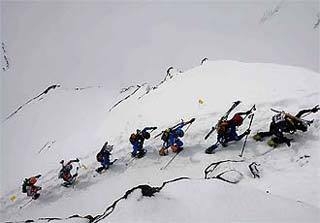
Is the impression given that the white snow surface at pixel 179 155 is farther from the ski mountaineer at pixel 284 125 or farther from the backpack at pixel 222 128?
the backpack at pixel 222 128

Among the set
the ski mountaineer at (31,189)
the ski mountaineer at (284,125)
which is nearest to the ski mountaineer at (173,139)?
the ski mountaineer at (284,125)

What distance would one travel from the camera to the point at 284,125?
7637mm

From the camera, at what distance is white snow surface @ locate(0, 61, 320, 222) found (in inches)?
223

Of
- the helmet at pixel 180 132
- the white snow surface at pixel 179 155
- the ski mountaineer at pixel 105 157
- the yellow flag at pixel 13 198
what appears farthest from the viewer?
the yellow flag at pixel 13 198

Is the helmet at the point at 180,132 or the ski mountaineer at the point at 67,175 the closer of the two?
the helmet at the point at 180,132

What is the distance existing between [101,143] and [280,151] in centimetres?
414

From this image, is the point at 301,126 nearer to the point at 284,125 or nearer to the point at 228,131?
the point at 284,125

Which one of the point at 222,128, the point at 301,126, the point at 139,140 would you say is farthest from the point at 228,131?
the point at 139,140

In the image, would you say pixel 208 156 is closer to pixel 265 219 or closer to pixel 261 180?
pixel 261 180

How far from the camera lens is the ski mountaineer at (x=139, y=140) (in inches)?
338

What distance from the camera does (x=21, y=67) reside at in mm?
14305

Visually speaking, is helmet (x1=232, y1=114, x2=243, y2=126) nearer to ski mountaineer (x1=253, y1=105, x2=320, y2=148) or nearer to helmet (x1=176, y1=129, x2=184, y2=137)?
ski mountaineer (x1=253, y1=105, x2=320, y2=148)

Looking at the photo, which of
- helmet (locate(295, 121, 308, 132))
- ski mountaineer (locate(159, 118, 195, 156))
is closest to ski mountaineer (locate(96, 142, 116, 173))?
ski mountaineer (locate(159, 118, 195, 156))

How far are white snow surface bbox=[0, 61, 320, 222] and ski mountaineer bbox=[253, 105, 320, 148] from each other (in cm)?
15
